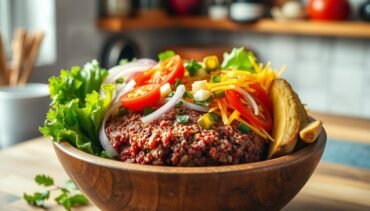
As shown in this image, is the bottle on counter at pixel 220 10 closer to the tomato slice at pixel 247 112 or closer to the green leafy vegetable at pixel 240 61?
the green leafy vegetable at pixel 240 61

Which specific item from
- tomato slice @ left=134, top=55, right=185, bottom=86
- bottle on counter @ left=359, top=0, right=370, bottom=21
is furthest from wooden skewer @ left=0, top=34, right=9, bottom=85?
bottle on counter @ left=359, top=0, right=370, bottom=21

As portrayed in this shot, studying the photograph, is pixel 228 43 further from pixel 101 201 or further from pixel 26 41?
pixel 101 201

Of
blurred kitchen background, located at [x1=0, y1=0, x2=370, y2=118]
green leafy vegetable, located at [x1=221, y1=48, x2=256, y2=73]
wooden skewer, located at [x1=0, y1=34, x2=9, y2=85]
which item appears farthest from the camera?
blurred kitchen background, located at [x1=0, y1=0, x2=370, y2=118]

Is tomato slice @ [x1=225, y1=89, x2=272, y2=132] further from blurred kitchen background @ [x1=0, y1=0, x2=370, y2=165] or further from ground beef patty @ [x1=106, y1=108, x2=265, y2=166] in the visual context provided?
blurred kitchen background @ [x1=0, y1=0, x2=370, y2=165]

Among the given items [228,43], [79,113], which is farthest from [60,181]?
[228,43]

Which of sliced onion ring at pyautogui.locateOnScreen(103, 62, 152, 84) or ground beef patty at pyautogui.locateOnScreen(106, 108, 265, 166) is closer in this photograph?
ground beef patty at pyautogui.locateOnScreen(106, 108, 265, 166)
